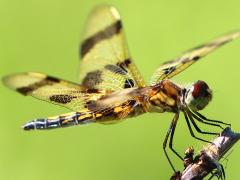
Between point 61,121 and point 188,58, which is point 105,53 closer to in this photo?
point 61,121

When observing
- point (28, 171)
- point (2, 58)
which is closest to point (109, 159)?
point (28, 171)

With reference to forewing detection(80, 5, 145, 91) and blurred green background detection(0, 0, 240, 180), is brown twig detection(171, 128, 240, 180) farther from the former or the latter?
blurred green background detection(0, 0, 240, 180)

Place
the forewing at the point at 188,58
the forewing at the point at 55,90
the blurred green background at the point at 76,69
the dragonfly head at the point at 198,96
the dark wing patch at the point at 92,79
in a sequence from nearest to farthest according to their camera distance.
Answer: the forewing at the point at 188,58, the dragonfly head at the point at 198,96, the forewing at the point at 55,90, the dark wing patch at the point at 92,79, the blurred green background at the point at 76,69

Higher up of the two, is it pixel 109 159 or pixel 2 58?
pixel 2 58

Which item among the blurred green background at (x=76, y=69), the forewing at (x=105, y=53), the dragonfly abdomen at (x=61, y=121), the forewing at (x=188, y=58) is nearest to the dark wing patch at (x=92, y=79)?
the forewing at (x=105, y=53)

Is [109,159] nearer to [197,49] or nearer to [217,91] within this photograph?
[217,91]

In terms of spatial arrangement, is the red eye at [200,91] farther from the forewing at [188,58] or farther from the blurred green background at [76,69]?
the blurred green background at [76,69]
